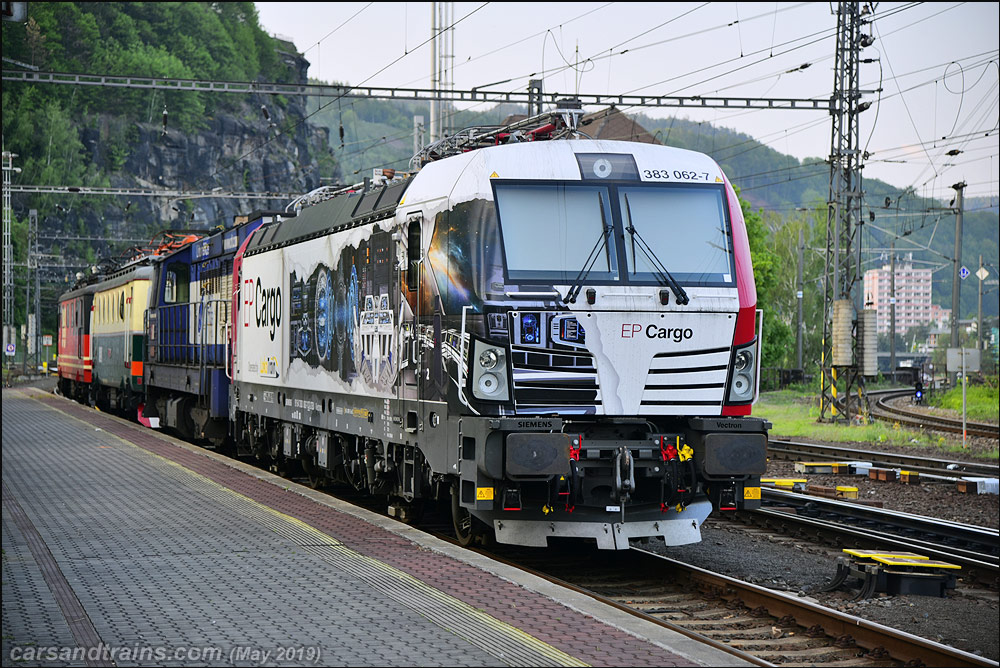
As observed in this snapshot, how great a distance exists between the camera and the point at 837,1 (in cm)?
3020

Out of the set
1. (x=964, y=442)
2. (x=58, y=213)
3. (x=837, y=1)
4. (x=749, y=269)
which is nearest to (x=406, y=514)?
(x=749, y=269)

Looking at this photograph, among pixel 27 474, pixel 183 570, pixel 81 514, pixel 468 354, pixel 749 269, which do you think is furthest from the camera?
pixel 27 474

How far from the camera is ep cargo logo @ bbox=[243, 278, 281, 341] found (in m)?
16.4

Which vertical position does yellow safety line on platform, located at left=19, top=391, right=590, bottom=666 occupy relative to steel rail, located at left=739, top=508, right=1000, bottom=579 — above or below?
above

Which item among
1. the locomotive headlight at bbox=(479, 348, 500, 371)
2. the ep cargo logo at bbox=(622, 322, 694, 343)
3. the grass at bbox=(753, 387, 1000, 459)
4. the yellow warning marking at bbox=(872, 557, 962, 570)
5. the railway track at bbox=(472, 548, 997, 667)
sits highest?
the ep cargo logo at bbox=(622, 322, 694, 343)

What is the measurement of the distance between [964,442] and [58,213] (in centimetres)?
8132

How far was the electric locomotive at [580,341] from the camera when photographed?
9586mm

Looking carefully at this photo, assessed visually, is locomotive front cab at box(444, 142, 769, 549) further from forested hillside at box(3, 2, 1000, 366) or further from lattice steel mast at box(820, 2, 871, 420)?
forested hillside at box(3, 2, 1000, 366)

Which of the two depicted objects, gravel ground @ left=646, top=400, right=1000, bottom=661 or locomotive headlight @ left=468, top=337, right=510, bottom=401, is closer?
gravel ground @ left=646, top=400, right=1000, bottom=661

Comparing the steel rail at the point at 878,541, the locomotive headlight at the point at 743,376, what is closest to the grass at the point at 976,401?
the steel rail at the point at 878,541

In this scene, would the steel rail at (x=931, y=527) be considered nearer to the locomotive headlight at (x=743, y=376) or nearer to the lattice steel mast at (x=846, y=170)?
the locomotive headlight at (x=743, y=376)

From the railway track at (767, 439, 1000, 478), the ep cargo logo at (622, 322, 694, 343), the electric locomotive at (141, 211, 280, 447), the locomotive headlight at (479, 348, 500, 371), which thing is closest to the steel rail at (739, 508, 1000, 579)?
the ep cargo logo at (622, 322, 694, 343)

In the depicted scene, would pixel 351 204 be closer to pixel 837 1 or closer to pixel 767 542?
pixel 767 542

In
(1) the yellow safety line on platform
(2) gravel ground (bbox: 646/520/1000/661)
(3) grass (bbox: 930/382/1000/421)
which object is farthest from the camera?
(3) grass (bbox: 930/382/1000/421)
